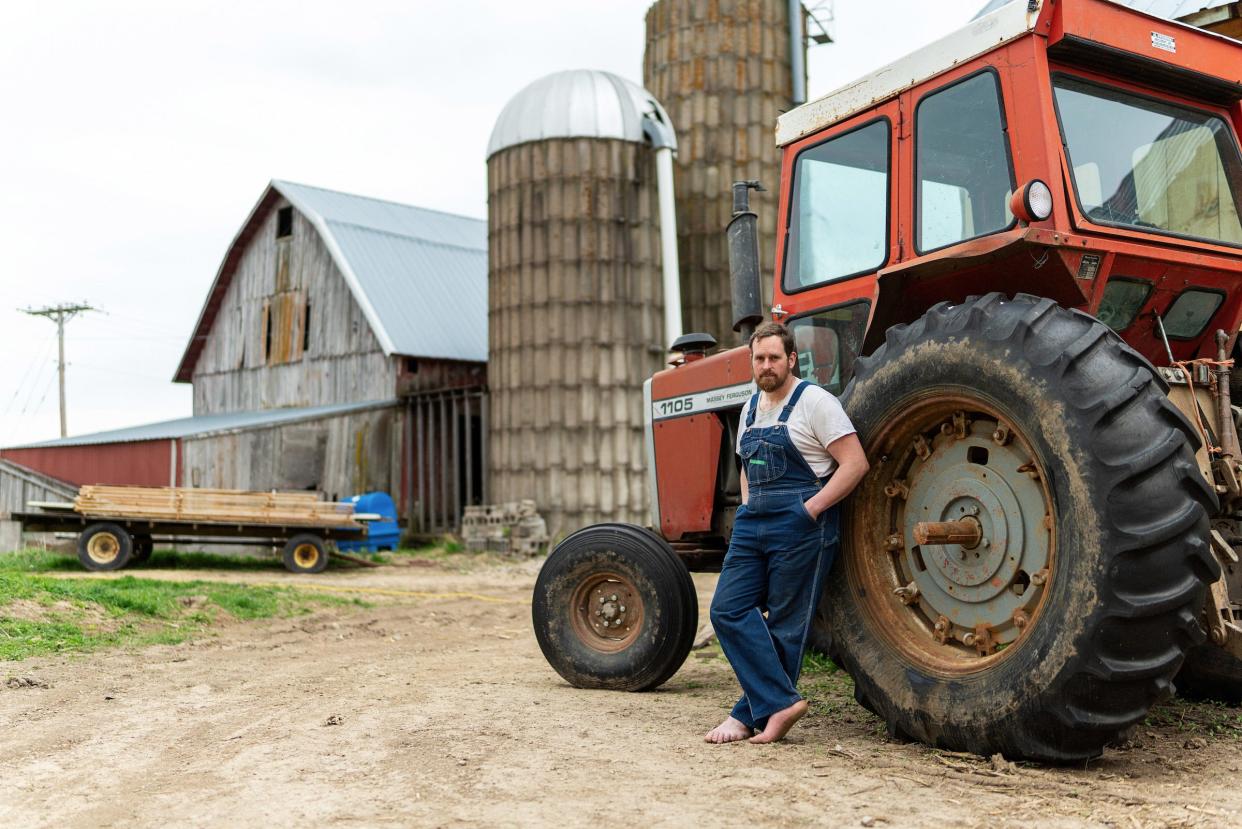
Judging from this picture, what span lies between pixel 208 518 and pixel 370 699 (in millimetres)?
11403

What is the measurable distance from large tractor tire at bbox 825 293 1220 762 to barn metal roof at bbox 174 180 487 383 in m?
18.8

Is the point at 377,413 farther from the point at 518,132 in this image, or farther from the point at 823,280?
the point at 823,280

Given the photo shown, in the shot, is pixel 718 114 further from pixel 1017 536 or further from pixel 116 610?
pixel 1017 536

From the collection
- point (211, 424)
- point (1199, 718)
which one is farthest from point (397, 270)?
point (1199, 718)

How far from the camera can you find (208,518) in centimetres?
1636

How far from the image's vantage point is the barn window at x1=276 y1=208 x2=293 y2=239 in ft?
85.9

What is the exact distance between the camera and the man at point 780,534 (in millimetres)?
4703

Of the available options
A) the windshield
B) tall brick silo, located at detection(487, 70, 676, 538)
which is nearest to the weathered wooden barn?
tall brick silo, located at detection(487, 70, 676, 538)

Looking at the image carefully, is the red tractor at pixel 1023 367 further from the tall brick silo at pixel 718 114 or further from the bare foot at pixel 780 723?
the tall brick silo at pixel 718 114

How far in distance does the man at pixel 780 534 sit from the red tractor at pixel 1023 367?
0.15m

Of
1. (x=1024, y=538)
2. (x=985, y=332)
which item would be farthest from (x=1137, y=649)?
(x=985, y=332)

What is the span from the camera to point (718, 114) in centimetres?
1973

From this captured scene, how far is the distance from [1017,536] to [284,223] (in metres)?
24.7

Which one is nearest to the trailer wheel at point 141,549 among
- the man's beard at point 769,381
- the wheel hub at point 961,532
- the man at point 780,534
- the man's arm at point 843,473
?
the man at point 780,534
